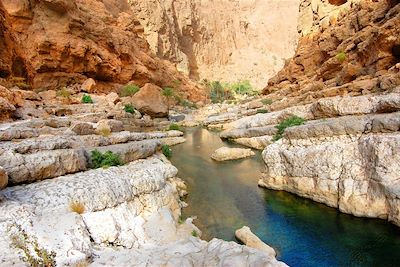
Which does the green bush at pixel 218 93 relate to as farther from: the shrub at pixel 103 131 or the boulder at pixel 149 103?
the shrub at pixel 103 131

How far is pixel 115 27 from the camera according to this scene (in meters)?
65.9

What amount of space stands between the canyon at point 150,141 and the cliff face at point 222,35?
1116 inches

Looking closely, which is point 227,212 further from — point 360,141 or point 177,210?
point 360,141

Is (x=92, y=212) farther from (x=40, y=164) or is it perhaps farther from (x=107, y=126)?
(x=107, y=126)

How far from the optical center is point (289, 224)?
607 inches

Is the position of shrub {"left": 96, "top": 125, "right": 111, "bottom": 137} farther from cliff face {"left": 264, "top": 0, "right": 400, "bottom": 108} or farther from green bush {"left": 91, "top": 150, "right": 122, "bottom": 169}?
cliff face {"left": 264, "top": 0, "right": 400, "bottom": 108}

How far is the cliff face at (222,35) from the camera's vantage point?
98.1 metres

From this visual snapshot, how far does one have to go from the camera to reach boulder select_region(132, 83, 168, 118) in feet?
145

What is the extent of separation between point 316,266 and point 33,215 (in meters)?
10.7

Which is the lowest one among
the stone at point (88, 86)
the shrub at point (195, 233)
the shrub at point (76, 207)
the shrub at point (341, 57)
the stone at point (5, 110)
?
the shrub at point (195, 233)

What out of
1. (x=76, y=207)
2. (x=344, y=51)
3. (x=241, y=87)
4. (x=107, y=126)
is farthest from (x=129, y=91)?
(x=241, y=87)

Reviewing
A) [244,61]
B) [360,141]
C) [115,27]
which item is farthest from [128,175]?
[244,61]

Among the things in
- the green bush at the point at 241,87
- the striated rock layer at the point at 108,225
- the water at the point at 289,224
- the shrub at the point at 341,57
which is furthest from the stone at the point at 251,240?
the green bush at the point at 241,87

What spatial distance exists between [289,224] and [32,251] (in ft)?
38.5
